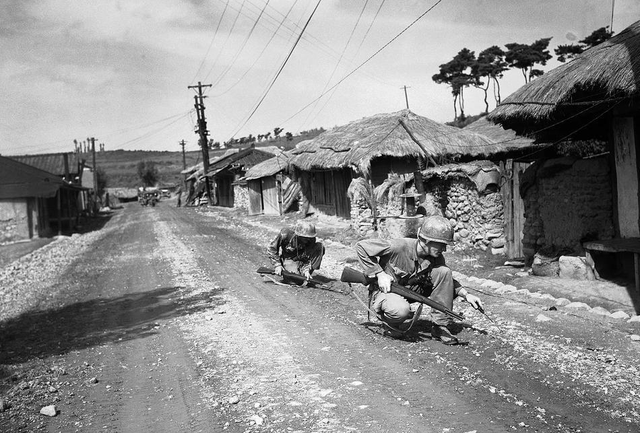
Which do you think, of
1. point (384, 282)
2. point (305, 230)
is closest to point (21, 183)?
point (305, 230)

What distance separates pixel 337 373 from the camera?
5312mm

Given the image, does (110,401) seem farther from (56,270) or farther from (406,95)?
(406,95)

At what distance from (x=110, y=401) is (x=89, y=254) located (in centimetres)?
1503

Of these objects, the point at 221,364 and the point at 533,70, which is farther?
the point at 533,70

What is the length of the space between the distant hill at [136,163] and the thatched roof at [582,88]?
8059cm

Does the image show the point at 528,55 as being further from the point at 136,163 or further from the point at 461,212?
the point at 136,163

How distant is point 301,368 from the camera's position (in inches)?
218

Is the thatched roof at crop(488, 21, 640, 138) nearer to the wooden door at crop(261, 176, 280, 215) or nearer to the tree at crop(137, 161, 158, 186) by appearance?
the wooden door at crop(261, 176, 280, 215)

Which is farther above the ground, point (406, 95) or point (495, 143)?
point (406, 95)

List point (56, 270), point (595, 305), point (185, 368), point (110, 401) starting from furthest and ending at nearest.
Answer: point (56, 270) → point (595, 305) → point (185, 368) → point (110, 401)

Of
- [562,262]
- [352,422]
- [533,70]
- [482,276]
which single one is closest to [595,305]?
[562,262]

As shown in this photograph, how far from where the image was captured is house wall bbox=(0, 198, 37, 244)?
89.1 ft

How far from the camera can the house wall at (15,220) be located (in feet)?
89.1

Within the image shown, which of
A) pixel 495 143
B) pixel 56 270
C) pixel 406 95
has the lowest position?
pixel 56 270
